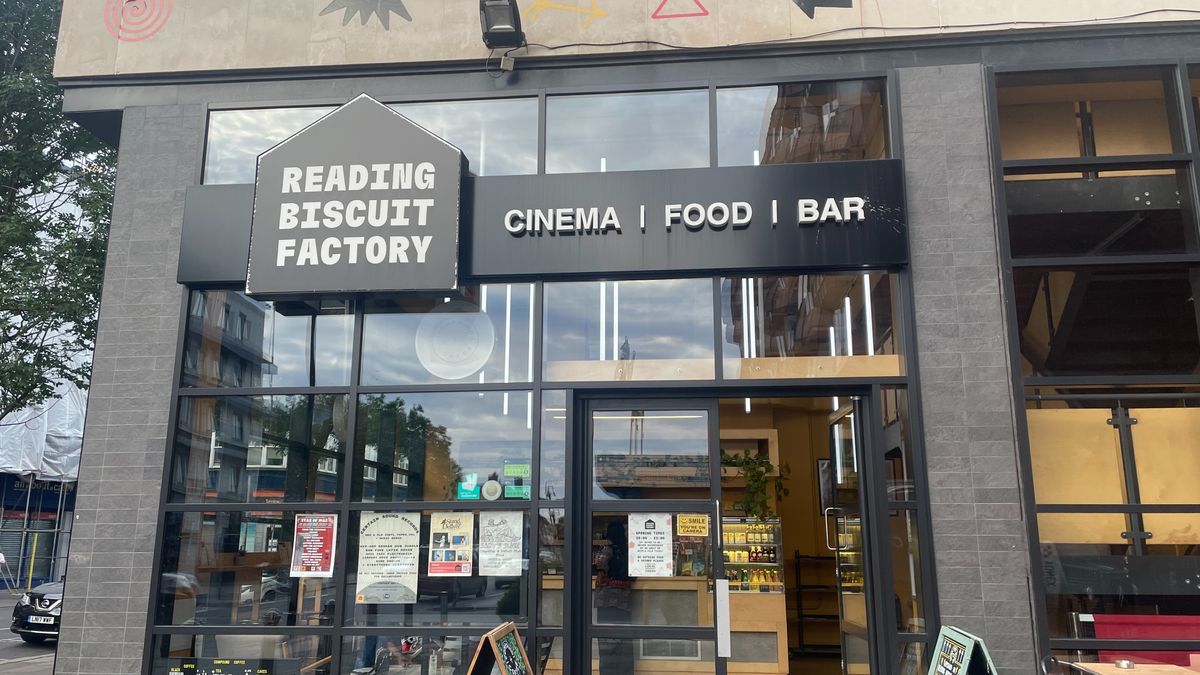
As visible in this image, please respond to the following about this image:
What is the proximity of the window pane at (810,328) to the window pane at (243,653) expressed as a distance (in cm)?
364

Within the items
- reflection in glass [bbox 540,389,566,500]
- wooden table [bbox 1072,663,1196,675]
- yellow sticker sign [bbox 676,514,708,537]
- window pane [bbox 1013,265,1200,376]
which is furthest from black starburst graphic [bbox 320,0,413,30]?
wooden table [bbox 1072,663,1196,675]

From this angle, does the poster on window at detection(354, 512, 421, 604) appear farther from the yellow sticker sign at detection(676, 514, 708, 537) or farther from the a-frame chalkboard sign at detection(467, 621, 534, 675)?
the yellow sticker sign at detection(676, 514, 708, 537)

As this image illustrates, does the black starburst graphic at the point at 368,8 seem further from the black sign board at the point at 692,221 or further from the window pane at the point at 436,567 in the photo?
the window pane at the point at 436,567

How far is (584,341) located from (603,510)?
4.14 ft

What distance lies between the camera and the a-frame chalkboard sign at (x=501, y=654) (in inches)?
181

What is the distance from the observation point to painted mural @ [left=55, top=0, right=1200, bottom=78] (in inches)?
247

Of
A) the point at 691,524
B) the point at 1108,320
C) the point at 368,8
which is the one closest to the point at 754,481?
the point at 691,524

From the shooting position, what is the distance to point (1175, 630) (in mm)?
5348

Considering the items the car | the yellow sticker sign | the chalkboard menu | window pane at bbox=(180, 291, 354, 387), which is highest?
window pane at bbox=(180, 291, 354, 387)

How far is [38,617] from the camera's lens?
46.4ft

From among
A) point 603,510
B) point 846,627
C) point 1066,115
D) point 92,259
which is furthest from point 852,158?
point 92,259

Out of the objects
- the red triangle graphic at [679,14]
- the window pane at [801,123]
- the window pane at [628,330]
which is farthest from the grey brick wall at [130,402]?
the window pane at [801,123]

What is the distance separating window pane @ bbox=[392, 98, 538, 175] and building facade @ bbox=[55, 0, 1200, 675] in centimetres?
3

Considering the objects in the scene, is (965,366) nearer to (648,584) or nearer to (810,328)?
(810,328)
